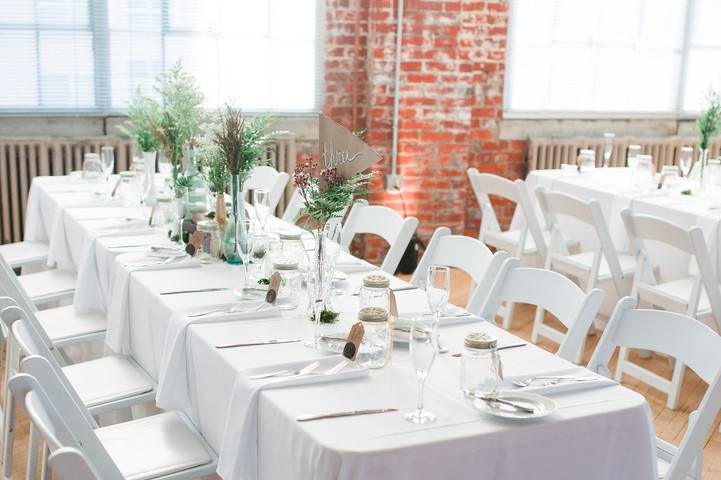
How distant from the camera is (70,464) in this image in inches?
66.6

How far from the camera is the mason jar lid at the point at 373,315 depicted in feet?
7.36

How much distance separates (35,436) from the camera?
9.59 feet

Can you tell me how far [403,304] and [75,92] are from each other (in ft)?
12.6

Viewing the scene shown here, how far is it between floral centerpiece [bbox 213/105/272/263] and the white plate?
136 centimetres

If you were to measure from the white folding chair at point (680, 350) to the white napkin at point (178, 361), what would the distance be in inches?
40.2

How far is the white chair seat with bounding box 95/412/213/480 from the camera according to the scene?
2404 millimetres

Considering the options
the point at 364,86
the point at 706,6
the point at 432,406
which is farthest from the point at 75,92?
the point at 706,6

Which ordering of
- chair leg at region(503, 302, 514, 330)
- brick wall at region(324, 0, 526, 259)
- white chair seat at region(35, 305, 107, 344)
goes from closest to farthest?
white chair seat at region(35, 305, 107, 344) < chair leg at region(503, 302, 514, 330) < brick wall at region(324, 0, 526, 259)

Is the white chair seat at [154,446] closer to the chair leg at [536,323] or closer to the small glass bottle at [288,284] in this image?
the small glass bottle at [288,284]

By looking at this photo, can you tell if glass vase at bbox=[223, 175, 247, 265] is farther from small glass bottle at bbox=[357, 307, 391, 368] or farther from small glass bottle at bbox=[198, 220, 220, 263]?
small glass bottle at bbox=[357, 307, 391, 368]

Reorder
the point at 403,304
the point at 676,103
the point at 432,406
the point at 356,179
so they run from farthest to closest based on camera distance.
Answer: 1. the point at 676,103
2. the point at 403,304
3. the point at 356,179
4. the point at 432,406

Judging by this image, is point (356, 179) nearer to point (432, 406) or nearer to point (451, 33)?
point (432, 406)

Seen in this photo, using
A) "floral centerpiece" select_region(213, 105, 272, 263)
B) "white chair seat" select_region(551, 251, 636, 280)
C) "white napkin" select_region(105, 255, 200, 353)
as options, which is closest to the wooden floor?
"white chair seat" select_region(551, 251, 636, 280)

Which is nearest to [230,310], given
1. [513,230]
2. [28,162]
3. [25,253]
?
[25,253]
